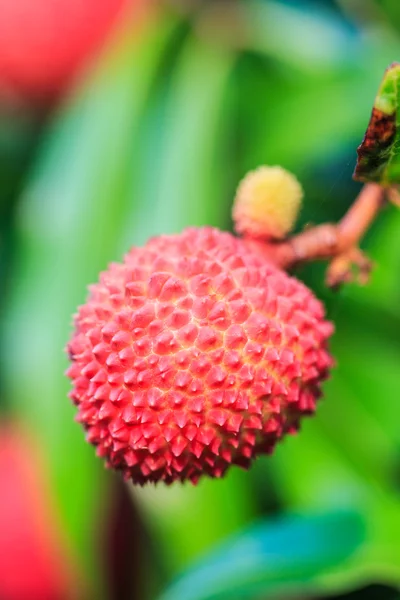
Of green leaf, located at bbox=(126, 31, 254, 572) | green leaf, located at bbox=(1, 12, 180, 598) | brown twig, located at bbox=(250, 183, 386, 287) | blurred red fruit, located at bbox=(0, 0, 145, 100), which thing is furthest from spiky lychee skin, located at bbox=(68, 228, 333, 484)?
blurred red fruit, located at bbox=(0, 0, 145, 100)

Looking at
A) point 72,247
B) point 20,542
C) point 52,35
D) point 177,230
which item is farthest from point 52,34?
point 20,542

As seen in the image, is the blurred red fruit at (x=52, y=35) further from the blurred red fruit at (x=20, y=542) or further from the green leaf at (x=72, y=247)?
the blurred red fruit at (x=20, y=542)

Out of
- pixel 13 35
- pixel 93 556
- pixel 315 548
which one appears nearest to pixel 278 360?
pixel 315 548

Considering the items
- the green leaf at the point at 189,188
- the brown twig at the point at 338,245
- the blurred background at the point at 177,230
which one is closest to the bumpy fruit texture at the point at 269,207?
the brown twig at the point at 338,245

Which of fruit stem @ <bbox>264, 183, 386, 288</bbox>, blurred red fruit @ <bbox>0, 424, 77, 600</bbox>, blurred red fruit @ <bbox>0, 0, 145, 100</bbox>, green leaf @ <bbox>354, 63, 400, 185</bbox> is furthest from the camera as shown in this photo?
blurred red fruit @ <bbox>0, 0, 145, 100</bbox>

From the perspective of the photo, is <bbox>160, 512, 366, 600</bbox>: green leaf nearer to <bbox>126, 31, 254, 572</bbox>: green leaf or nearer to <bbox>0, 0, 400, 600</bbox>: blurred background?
<bbox>0, 0, 400, 600</bbox>: blurred background

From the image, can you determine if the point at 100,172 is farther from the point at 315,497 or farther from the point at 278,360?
the point at 278,360

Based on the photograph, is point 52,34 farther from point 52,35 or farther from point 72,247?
point 72,247
